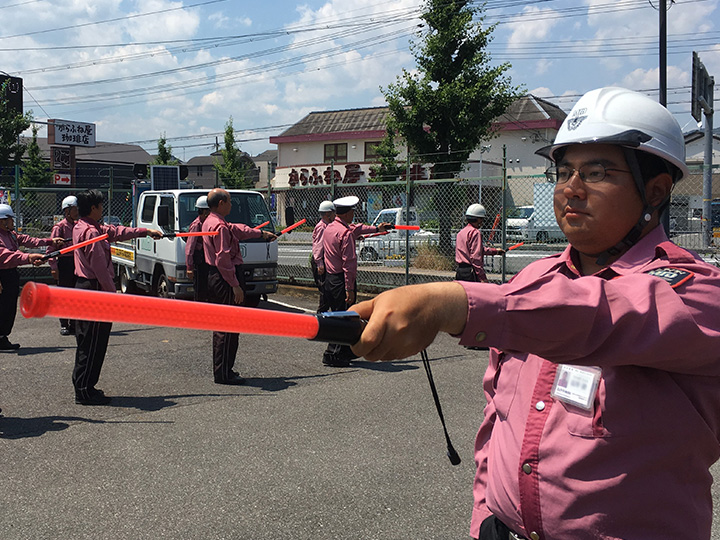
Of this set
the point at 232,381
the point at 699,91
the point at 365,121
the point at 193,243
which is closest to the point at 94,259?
the point at 232,381

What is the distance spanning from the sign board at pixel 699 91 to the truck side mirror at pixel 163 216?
10984mm

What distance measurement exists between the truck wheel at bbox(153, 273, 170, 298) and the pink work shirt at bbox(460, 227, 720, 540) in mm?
10888

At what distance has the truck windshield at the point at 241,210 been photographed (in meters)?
11.9

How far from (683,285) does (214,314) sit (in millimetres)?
904

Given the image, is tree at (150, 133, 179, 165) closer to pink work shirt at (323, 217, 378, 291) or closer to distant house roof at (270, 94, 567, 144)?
distant house roof at (270, 94, 567, 144)

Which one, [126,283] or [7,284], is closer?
[7,284]

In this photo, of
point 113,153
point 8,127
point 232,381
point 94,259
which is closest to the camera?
point 94,259

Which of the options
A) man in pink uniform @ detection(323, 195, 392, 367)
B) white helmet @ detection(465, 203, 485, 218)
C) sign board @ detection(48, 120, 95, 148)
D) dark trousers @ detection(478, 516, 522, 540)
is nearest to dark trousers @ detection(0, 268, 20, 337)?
man in pink uniform @ detection(323, 195, 392, 367)

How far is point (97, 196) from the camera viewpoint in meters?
7.14

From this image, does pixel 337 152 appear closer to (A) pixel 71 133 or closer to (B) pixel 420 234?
(A) pixel 71 133

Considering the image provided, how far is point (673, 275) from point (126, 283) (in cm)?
1433

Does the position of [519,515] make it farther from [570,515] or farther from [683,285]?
[683,285]

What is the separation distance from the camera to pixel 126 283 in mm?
14383

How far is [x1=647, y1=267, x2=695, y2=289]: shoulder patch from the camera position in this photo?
1.27 m
